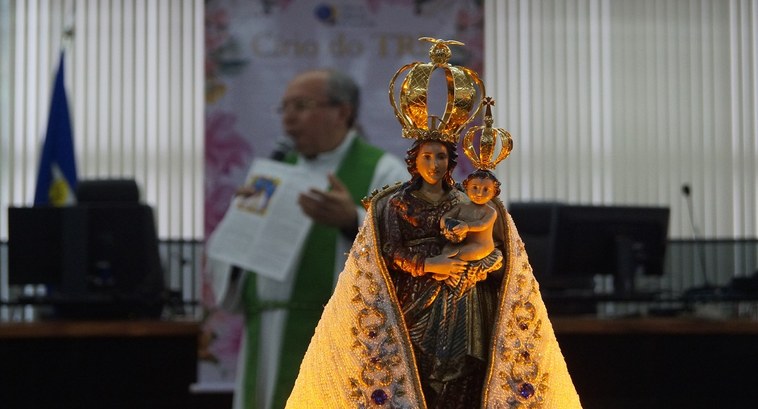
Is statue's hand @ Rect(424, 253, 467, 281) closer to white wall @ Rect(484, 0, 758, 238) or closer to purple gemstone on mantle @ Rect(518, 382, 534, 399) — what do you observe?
purple gemstone on mantle @ Rect(518, 382, 534, 399)

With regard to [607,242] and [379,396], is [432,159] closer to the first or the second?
[379,396]

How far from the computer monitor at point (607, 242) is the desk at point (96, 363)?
1.43 m

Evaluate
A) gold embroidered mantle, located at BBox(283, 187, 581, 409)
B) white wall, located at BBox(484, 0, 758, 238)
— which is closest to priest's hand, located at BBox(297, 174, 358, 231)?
gold embroidered mantle, located at BBox(283, 187, 581, 409)

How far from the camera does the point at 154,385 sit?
414 cm

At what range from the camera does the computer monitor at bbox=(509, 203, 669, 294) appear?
457 cm

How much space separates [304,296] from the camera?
3.54 m

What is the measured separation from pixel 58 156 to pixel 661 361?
3.23 metres

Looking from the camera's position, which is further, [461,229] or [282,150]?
[282,150]

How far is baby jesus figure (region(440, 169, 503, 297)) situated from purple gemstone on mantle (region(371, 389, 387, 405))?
18 centimetres

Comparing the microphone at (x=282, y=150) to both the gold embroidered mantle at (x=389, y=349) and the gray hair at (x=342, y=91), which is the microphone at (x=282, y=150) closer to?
Answer: the gray hair at (x=342, y=91)

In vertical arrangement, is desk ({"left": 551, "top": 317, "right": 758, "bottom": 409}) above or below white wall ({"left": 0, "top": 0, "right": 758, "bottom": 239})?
below

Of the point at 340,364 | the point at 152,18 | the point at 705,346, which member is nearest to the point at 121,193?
the point at 152,18

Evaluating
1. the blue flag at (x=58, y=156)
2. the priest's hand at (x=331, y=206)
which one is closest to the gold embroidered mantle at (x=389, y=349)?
the priest's hand at (x=331, y=206)

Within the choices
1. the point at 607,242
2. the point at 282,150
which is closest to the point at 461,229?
the point at 282,150
